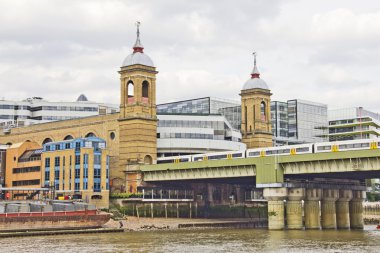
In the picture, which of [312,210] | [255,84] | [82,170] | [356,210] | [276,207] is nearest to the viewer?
[276,207]

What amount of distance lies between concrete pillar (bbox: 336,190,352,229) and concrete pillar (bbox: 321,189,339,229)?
139 inches

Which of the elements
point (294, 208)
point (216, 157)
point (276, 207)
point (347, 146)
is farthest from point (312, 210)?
point (216, 157)

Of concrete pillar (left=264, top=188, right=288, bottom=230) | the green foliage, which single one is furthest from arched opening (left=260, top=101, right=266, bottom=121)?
concrete pillar (left=264, top=188, right=288, bottom=230)

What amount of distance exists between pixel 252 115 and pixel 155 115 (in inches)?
1577

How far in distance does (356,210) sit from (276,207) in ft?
76.1

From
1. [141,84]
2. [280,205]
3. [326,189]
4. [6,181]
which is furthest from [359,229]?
[6,181]

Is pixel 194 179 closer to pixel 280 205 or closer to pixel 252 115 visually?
pixel 280 205

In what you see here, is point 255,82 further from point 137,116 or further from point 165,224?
point 165,224

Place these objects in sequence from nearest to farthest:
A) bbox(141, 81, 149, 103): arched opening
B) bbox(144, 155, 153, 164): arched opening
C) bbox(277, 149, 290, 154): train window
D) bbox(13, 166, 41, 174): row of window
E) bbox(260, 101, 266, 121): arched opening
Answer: bbox(277, 149, 290, 154): train window
bbox(144, 155, 153, 164): arched opening
bbox(13, 166, 41, 174): row of window
bbox(141, 81, 149, 103): arched opening
bbox(260, 101, 266, 121): arched opening

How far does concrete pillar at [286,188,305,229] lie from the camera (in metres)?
109

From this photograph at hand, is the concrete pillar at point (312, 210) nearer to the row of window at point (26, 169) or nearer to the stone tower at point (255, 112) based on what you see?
the stone tower at point (255, 112)

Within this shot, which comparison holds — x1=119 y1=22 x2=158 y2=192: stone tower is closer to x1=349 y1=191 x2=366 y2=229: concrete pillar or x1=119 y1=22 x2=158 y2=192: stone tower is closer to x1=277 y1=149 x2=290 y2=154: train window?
x1=277 y1=149 x2=290 y2=154: train window

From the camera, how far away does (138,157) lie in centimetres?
13688

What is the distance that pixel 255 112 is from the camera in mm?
172625
